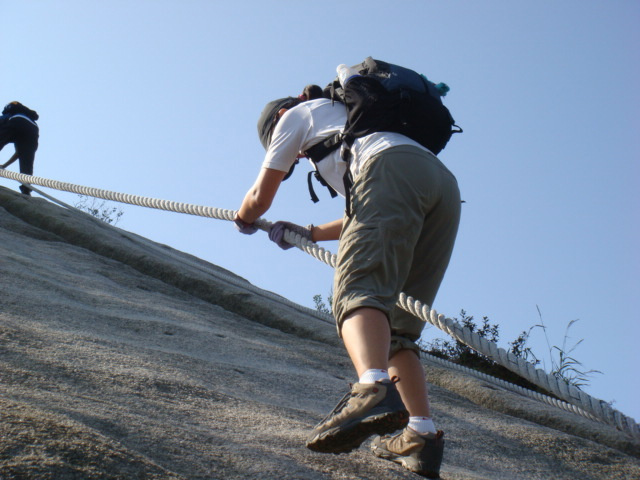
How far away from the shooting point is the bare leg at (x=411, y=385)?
2855 mm

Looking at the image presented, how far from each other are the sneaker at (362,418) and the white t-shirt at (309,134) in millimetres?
931

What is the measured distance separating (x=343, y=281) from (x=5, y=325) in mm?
1721

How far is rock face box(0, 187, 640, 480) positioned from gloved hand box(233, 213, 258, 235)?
679mm

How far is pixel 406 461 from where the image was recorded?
2.80 meters

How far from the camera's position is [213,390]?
336 centimetres

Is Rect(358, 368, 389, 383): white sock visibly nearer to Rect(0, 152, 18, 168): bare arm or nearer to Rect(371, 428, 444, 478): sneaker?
Rect(371, 428, 444, 478): sneaker

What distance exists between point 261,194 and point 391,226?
753 mm

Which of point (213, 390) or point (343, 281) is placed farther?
point (213, 390)

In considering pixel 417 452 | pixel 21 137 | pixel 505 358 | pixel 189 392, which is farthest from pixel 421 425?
pixel 21 137

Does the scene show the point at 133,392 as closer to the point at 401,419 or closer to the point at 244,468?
→ the point at 244,468

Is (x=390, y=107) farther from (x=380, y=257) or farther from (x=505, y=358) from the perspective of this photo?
(x=505, y=358)

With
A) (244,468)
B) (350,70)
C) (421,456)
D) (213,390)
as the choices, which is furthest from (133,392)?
(350,70)

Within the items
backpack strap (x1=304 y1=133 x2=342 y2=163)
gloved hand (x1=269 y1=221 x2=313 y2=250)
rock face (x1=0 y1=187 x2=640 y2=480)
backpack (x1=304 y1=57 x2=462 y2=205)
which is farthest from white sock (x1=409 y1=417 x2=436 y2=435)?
gloved hand (x1=269 y1=221 x2=313 y2=250)

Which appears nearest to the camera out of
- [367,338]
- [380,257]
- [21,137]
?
[367,338]
